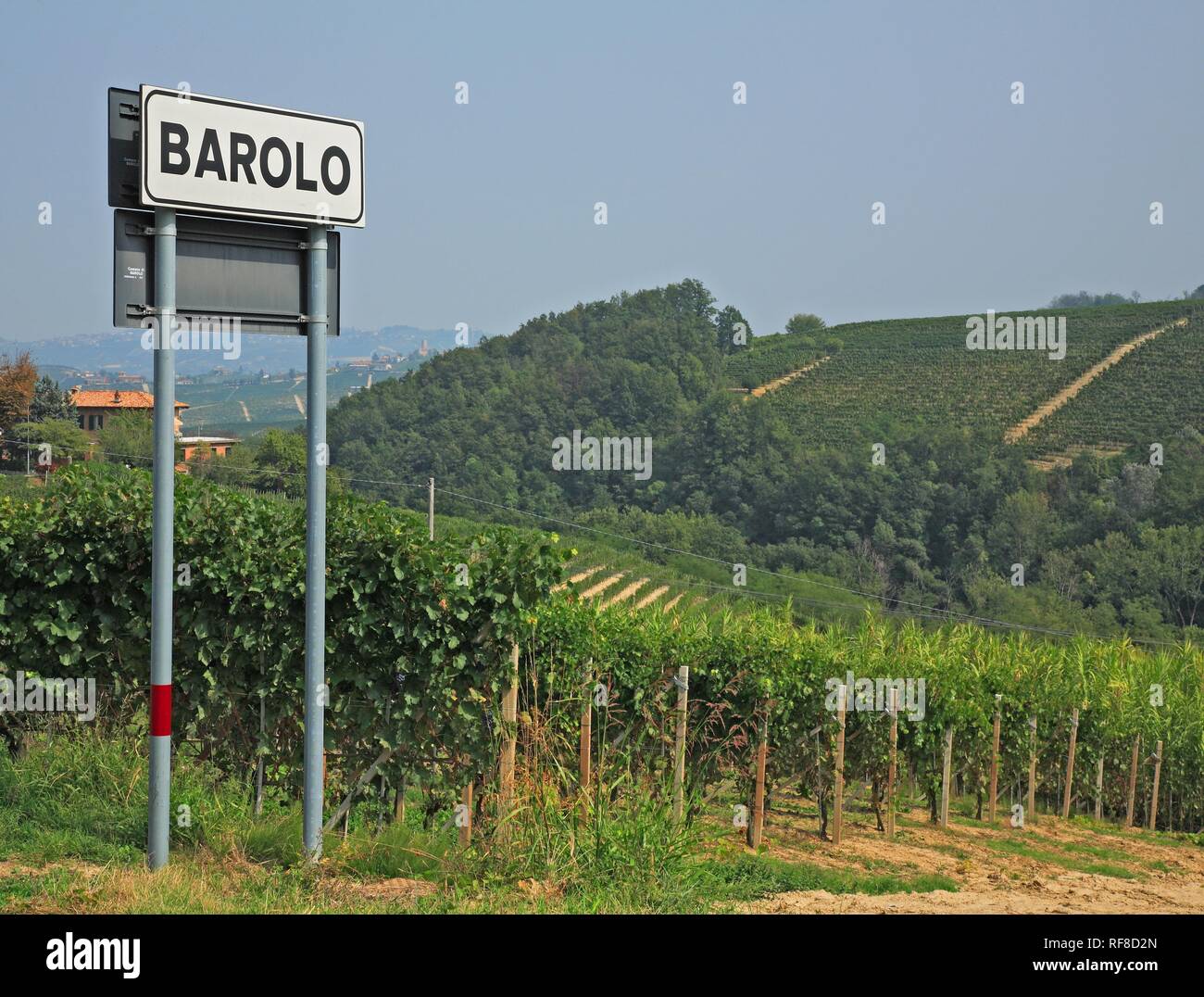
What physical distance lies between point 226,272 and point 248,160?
493 mm

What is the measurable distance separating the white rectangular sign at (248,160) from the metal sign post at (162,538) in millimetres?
174

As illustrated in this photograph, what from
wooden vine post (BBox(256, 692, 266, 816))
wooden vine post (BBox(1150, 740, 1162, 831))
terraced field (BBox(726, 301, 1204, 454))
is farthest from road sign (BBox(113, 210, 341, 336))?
terraced field (BBox(726, 301, 1204, 454))

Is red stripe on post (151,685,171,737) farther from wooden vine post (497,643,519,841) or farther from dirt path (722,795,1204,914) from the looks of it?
dirt path (722,795,1204,914)

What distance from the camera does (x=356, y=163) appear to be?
5145mm

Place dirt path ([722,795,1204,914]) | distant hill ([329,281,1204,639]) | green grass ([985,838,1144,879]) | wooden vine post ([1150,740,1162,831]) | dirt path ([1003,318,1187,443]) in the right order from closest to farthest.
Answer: dirt path ([722,795,1204,914]) → green grass ([985,838,1144,879]) → wooden vine post ([1150,740,1162,831]) → distant hill ([329,281,1204,639]) → dirt path ([1003,318,1187,443])

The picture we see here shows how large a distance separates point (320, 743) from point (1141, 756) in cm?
1620

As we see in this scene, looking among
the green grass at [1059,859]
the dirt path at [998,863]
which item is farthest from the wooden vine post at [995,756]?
the green grass at [1059,859]

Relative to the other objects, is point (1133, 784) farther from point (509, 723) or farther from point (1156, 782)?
point (509, 723)

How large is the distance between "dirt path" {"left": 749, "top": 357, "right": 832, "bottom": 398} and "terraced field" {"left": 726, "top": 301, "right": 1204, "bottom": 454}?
2.42 ft

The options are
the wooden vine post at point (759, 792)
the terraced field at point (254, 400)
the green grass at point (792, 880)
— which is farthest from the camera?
the terraced field at point (254, 400)

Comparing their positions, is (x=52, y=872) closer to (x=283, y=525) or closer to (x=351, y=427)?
(x=283, y=525)

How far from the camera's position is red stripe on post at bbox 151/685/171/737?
485cm

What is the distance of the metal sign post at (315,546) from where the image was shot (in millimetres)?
5074

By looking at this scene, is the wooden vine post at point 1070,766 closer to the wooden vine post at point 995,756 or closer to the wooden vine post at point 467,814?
the wooden vine post at point 995,756
